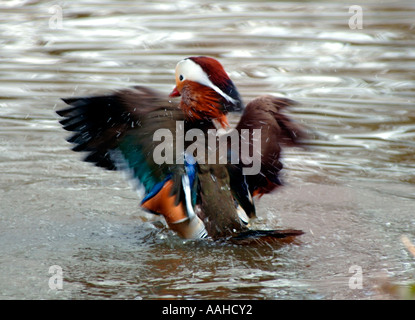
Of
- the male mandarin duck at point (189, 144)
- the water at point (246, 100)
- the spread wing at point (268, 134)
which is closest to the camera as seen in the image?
the water at point (246, 100)

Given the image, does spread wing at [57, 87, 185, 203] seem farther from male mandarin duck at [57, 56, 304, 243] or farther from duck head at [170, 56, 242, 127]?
duck head at [170, 56, 242, 127]

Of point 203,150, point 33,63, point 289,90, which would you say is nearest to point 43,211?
point 203,150

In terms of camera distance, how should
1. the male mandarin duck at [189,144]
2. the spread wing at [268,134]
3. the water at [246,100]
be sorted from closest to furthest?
1. the water at [246,100]
2. the male mandarin duck at [189,144]
3. the spread wing at [268,134]

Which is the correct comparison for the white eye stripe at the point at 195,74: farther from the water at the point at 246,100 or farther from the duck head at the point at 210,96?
the water at the point at 246,100

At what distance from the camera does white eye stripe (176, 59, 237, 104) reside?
4188 millimetres

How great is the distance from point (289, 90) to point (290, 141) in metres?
3.68

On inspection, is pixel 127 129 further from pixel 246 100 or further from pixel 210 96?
pixel 246 100

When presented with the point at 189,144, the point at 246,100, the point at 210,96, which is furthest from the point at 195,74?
the point at 246,100

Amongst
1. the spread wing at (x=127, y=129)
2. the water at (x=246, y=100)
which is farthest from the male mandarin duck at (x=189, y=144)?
the water at (x=246, y=100)

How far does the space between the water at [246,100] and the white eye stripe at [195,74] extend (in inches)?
33.8

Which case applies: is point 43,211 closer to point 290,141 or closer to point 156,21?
point 290,141

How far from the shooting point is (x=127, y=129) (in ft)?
13.4

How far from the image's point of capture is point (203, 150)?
13.3 ft

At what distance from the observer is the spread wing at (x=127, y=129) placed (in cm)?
403
